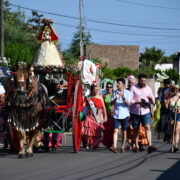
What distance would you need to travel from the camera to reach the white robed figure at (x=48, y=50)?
1445 cm

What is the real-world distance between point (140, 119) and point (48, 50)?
106 inches

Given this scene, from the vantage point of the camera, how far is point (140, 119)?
1490cm

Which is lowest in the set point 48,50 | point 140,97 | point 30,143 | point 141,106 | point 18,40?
point 30,143

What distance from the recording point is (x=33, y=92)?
13.1 meters

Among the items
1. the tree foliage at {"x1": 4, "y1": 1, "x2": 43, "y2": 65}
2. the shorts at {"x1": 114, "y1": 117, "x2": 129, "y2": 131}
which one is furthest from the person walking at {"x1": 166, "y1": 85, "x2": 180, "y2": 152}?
the tree foliage at {"x1": 4, "y1": 1, "x2": 43, "y2": 65}

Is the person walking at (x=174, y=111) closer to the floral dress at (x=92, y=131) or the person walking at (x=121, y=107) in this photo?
the person walking at (x=121, y=107)

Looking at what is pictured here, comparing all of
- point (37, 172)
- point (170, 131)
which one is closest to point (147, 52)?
point (170, 131)

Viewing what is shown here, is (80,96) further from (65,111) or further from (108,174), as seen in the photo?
(108,174)

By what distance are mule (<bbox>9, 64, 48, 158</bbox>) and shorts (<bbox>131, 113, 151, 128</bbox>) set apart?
Answer: 241 centimetres

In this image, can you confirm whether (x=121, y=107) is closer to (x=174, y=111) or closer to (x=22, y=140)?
(x=174, y=111)

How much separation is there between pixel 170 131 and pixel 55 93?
3.68 m

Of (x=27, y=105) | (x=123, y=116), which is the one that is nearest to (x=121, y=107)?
(x=123, y=116)

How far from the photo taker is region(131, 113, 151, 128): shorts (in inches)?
583

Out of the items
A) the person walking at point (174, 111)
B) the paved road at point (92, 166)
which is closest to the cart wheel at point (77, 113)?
the paved road at point (92, 166)
